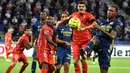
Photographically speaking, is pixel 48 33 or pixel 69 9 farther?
pixel 69 9

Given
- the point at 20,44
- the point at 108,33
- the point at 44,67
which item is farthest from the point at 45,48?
the point at 20,44

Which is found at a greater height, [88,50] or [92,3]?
[92,3]

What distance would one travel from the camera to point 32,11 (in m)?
34.0

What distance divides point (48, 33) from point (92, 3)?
24630 mm

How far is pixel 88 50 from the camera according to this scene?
1183 centimetres

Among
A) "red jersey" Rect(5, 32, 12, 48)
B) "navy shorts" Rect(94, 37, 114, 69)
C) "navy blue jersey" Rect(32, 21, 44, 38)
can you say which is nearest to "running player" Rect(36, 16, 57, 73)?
"navy shorts" Rect(94, 37, 114, 69)

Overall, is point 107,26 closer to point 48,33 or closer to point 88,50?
point 88,50

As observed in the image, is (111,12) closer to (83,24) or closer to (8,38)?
(83,24)

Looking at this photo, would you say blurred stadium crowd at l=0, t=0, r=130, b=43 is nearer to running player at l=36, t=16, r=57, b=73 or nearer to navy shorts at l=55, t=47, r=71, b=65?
navy shorts at l=55, t=47, r=71, b=65

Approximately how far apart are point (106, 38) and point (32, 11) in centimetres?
2231

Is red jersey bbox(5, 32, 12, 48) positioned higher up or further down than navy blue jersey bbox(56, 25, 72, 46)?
further down

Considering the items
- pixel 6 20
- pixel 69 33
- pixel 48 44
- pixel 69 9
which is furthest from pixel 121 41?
pixel 48 44

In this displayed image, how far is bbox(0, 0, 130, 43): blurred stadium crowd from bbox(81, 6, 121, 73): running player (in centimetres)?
1920

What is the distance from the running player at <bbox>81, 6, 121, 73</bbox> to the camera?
11.9 m
